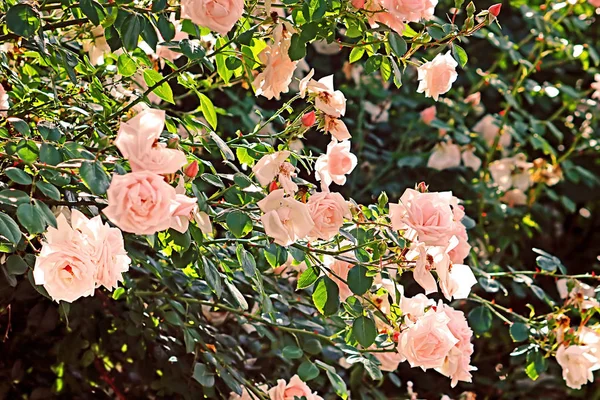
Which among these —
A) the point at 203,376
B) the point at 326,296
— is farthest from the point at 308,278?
the point at 203,376

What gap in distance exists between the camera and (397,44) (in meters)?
1.12

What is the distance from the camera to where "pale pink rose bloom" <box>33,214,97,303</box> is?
990 mm

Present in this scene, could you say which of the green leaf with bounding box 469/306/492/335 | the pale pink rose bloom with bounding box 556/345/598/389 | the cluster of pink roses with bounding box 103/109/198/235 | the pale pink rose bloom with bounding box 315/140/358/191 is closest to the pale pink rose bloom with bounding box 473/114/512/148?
the green leaf with bounding box 469/306/492/335

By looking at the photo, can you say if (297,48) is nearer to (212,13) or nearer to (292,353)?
(212,13)

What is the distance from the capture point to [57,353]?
1.62m

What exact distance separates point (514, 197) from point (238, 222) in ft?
5.26

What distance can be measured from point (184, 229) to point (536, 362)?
2.77ft

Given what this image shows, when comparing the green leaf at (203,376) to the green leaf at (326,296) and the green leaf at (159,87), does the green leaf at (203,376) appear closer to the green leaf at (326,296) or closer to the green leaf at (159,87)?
the green leaf at (326,296)

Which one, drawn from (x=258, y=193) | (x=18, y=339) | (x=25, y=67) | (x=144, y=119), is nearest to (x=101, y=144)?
(x=144, y=119)

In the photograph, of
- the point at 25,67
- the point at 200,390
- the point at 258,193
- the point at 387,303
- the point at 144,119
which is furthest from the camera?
the point at 200,390

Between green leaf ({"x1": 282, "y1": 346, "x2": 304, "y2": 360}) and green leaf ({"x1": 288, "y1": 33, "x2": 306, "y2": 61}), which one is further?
green leaf ({"x1": 282, "y1": 346, "x2": 304, "y2": 360})

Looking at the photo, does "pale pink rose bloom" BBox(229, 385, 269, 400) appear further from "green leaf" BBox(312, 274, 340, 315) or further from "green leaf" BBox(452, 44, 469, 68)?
"green leaf" BBox(452, 44, 469, 68)

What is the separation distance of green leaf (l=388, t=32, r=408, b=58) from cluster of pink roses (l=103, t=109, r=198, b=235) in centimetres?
34

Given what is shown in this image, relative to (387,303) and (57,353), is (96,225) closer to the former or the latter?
(387,303)
